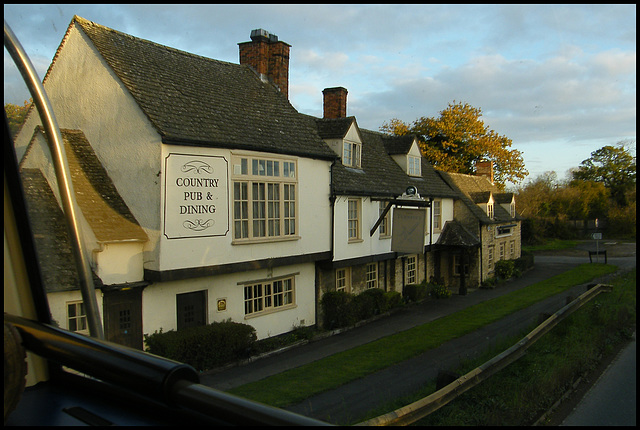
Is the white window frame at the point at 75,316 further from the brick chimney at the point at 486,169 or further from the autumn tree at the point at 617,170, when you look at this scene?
the brick chimney at the point at 486,169

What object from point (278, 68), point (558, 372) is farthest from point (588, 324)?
point (278, 68)

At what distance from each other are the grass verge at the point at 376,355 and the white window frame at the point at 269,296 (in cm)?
266

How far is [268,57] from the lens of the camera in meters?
19.2

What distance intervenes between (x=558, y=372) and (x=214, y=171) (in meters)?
9.50

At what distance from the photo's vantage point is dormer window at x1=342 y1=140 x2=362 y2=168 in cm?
2000

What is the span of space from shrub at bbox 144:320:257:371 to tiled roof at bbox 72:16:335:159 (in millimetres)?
4776

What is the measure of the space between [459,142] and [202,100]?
3208cm

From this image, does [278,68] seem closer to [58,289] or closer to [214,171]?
[214,171]

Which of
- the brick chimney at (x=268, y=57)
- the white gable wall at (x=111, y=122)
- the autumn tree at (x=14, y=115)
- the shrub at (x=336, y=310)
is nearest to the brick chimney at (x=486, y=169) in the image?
the brick chimney at (x=268, y=57)

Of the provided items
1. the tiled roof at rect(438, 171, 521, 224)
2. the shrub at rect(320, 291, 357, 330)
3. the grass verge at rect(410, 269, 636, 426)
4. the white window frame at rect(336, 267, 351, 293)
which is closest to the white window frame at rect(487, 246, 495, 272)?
the tiled roof at rect(438, 171, 521, 224)

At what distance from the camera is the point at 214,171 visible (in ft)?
42.7

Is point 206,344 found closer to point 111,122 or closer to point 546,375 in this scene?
point 111,122

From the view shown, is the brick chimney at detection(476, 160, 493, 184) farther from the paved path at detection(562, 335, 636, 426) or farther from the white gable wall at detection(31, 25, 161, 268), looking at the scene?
the paved path at detection(562, 335, 636, 426)

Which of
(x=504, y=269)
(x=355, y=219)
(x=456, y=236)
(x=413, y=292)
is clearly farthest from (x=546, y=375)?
(x=504, y=269)
